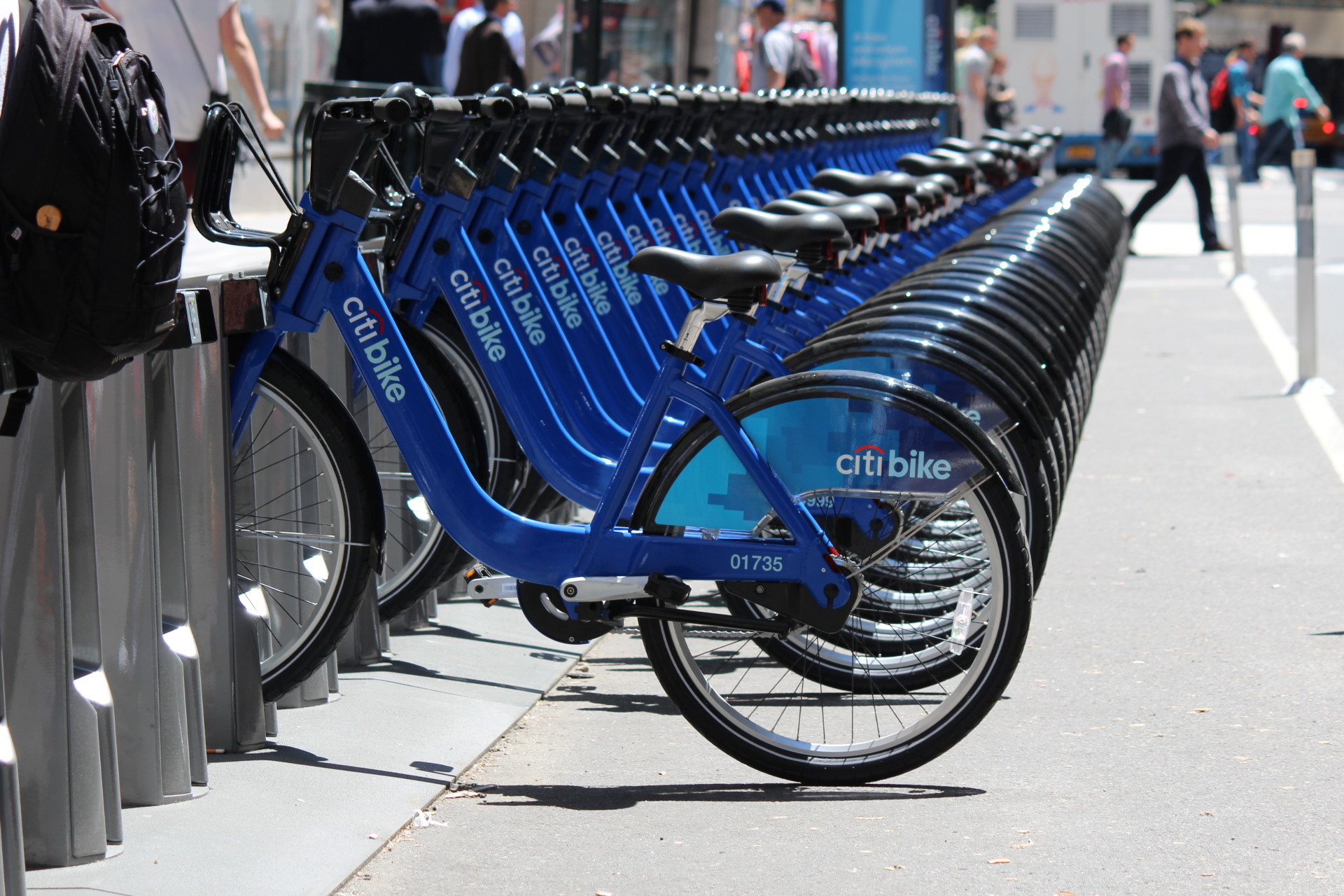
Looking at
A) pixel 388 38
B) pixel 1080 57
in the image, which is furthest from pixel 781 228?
pixel 1080 57

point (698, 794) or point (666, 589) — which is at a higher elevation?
point (666, 589)

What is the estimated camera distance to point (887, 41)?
1571 cm

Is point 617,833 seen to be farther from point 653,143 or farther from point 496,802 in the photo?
point 653,143

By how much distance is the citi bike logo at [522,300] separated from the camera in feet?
15.6

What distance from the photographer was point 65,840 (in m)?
3.31

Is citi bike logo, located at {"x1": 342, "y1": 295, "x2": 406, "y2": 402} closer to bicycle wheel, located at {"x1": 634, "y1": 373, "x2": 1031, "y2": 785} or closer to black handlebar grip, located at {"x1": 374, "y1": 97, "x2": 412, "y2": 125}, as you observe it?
black handlebar grip, located at {"x1": 374, "y1": 97, "x2": 412, "y2": 125}

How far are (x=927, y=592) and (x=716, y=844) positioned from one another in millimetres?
1176

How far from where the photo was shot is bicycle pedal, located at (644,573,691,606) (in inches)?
153

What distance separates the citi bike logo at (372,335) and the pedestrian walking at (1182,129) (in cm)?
1347

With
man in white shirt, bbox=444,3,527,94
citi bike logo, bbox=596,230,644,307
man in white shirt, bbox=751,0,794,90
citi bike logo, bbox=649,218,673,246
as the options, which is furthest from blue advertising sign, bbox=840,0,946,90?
citi bike logo, bbox=596,230,644,307

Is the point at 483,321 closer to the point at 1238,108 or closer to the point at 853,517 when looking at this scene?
the point at 853,517

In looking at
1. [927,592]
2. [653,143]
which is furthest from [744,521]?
[653,143]

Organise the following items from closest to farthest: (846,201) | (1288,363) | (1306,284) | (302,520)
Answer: (302,520) < (846,201) < (1306,284) < (1288,363)

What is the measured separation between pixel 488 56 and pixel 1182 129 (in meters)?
8.03
